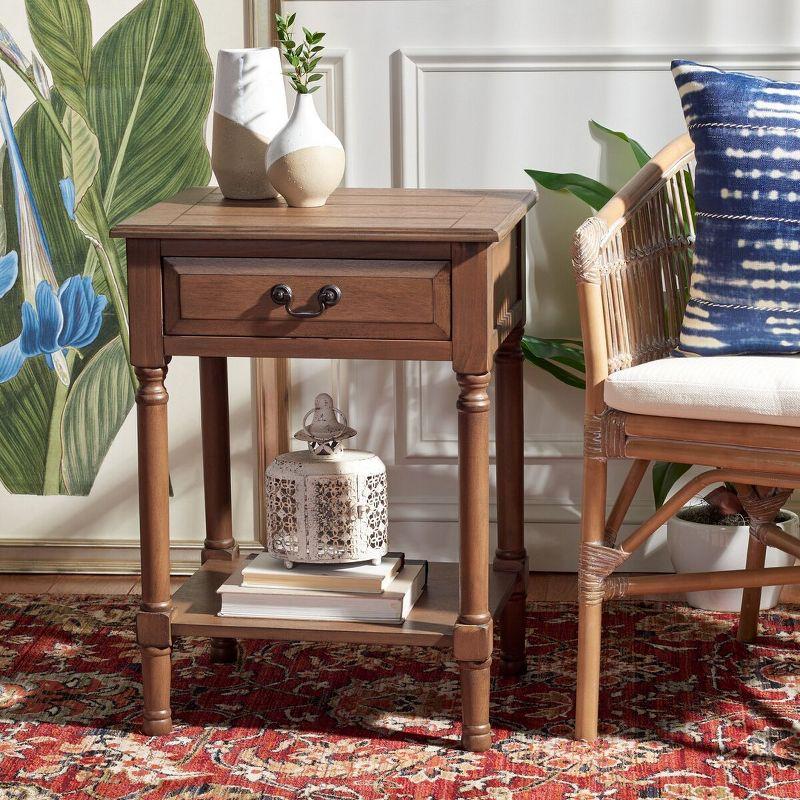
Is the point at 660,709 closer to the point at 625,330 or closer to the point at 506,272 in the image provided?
the point at 625,330

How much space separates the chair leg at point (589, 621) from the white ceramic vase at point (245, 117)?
24.5 inches

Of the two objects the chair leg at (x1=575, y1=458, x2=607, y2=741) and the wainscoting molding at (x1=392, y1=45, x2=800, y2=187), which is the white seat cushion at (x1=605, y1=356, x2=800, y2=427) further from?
the wainscoting molding at (x1=392, y1=45, x2=800, y2=187)

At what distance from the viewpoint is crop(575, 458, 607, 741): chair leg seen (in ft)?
5.49

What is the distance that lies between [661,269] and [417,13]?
721 mm

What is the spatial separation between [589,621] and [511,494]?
11.2 inches

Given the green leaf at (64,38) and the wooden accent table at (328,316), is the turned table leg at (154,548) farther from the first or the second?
the green leaf at (64,38)

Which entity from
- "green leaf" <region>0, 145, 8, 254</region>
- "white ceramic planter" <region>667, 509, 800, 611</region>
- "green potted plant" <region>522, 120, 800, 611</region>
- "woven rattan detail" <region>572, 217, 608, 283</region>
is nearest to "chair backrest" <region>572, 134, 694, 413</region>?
"woven rattan detail" <region>572, 217, 608, 283</region>

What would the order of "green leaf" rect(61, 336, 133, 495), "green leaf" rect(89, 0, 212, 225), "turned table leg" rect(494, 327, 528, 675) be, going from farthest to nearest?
"green leaf" rect(61, 336, 133, 495) → "green leaf" rect(89, 0, 212, 225) → "turned table leg" rect(494, 327, 528, 675)

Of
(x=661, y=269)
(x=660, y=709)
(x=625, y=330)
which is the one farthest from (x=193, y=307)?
(x=660, y=709)

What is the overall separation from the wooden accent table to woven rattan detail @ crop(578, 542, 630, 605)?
0.47 feet

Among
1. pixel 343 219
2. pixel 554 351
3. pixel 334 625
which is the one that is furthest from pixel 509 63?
pixel 334 625

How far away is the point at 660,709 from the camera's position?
70.0 inches

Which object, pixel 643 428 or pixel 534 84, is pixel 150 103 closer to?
pixel 534 84

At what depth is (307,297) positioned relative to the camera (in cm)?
157
